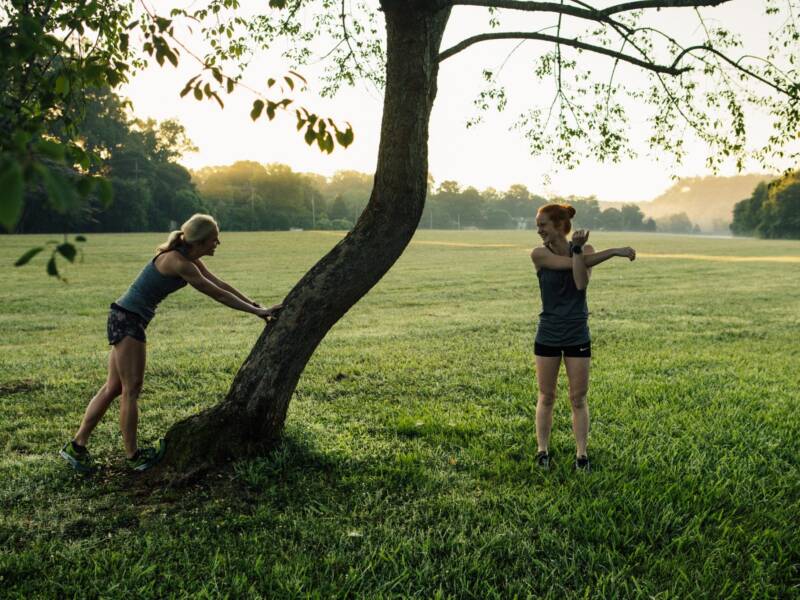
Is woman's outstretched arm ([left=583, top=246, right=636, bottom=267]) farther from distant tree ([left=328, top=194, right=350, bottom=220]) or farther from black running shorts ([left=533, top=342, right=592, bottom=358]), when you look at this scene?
distant tree ([left=328, top=194, right=350, bottom=220])

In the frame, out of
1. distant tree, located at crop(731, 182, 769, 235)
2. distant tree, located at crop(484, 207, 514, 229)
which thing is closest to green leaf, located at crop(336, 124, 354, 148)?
distant tree, located at crop(731, 182, 769, 235)

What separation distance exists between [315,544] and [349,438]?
1.82 metres

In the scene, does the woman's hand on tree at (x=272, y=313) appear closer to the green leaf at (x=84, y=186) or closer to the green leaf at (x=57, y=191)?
the green leaf at (x=84, y=186)

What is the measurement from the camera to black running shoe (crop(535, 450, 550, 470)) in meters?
4.77

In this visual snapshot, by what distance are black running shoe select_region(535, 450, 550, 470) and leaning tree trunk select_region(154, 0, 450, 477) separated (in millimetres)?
1981

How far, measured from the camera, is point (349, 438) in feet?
18.0

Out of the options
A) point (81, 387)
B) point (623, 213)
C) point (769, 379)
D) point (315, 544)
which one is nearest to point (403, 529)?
point (315, 544)

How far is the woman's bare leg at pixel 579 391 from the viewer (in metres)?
4.52

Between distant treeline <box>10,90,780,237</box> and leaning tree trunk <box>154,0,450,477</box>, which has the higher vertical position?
distant treeline <box>10,90,780,237</box>

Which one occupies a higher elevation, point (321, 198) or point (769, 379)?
point (321, 198)

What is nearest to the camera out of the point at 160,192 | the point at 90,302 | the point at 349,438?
the point at 349,438

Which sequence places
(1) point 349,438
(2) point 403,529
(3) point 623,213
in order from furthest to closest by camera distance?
1. (3) point 623,213
2. (1) point 349,438
3. (2) point 403,529

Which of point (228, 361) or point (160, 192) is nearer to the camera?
point (228, 361)

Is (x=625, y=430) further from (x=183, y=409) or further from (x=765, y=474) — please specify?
(x=183, y=409)
